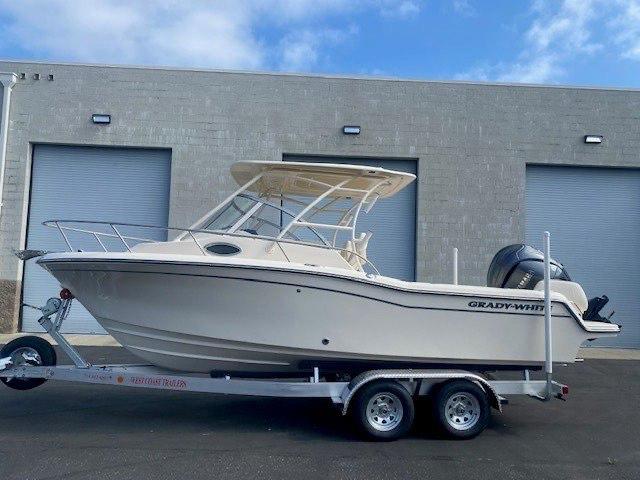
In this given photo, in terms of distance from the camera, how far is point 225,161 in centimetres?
1159

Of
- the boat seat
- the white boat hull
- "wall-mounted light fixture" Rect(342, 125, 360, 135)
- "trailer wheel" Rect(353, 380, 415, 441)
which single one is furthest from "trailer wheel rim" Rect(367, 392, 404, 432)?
"wall-mounted light fixture" Rect(342, 125, 360, 135)

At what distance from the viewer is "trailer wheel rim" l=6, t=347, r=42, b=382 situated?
5281 millimetres

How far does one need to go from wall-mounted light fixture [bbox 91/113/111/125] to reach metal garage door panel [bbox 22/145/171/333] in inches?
21.7

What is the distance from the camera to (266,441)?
501cm

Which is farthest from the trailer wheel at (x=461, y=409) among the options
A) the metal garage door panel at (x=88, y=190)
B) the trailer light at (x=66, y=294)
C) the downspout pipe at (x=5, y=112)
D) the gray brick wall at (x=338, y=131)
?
the downspout pipe at (x=5, y=112)

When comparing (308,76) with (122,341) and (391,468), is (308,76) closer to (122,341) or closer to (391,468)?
(122,341)

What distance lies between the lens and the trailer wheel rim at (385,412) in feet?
16.5

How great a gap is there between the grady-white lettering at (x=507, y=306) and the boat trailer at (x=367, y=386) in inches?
4.8

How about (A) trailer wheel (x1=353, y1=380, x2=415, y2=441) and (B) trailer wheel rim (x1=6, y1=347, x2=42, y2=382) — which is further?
(B) trailer wheel rim (x1=6, y1=347, x2=42, y2=382)

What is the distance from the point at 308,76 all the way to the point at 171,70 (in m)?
2.82

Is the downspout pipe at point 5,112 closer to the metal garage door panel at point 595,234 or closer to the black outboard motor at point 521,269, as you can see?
the black outboard motor at point 521,269

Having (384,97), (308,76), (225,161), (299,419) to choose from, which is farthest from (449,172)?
(299,419)

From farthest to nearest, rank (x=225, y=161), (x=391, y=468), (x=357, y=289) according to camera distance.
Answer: (x=225, y=161) < (x=357, y=289) < (x=391, y=468)

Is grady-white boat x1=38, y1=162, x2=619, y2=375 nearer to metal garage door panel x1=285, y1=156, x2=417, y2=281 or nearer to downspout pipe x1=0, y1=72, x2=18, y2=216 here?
metal garage door panel x1=285, y1=156, x2=417, y2=281
